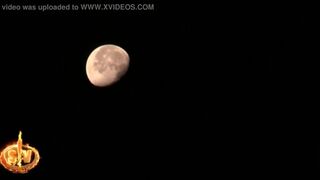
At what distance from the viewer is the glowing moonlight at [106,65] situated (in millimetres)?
6645

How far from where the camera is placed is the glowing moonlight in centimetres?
664

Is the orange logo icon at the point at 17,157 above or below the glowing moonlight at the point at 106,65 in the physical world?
below

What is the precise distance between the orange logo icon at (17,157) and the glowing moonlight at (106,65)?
341 cm

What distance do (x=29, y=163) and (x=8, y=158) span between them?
0.54 m

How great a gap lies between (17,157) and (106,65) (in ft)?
12.6

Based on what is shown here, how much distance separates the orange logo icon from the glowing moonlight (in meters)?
3.41

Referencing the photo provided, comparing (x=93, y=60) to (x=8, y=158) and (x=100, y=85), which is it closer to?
(x=100, y=85)

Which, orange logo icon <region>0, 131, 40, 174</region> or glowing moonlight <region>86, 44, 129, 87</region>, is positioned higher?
glowing moonlight <region>86, 44, 129, 87</region>

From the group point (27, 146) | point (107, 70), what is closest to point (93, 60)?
point (107, 70)

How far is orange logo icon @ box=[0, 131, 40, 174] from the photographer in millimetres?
8852

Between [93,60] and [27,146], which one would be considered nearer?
[93,60]

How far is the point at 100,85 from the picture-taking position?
6633mm

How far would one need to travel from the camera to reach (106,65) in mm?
6770

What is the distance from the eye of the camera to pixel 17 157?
8.90 metres
